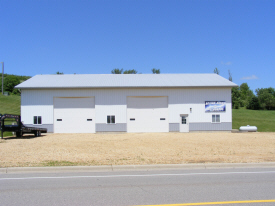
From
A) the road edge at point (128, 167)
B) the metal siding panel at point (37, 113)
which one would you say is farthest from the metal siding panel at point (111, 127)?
the road edge at point (128, 167)

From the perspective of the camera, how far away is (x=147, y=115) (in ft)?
91.1

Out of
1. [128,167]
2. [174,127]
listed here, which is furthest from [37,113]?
[128,167]

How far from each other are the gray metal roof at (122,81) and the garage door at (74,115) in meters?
1.68

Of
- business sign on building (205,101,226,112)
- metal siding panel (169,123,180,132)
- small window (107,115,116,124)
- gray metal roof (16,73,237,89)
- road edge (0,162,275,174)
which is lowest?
road edge (0,162,275,174)

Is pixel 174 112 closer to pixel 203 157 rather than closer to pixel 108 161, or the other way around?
pixel 203 157

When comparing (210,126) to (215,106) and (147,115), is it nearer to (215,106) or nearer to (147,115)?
(215,106)

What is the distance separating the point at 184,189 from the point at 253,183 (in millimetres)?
2221

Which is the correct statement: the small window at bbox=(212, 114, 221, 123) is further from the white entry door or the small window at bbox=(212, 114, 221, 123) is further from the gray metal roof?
the gray metal roof

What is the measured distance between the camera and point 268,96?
262 feet

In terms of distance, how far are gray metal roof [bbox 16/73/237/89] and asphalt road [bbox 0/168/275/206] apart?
1881 centimetres

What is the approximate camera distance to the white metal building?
1070 inches

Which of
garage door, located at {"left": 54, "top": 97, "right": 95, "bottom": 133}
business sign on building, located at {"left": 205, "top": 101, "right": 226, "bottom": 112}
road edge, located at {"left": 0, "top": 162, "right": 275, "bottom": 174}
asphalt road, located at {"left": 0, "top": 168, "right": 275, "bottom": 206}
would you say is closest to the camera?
asphalt road, located at {"left": 0, "top": 168, "right": 275, "bottom": 206}

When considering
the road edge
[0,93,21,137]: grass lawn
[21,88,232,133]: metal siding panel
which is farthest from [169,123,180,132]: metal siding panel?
[0,93,21,137]: grass lawn

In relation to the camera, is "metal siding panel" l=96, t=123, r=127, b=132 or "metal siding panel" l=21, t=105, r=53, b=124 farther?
"metal siding panel" l=96, t=123, r=127, b=132
